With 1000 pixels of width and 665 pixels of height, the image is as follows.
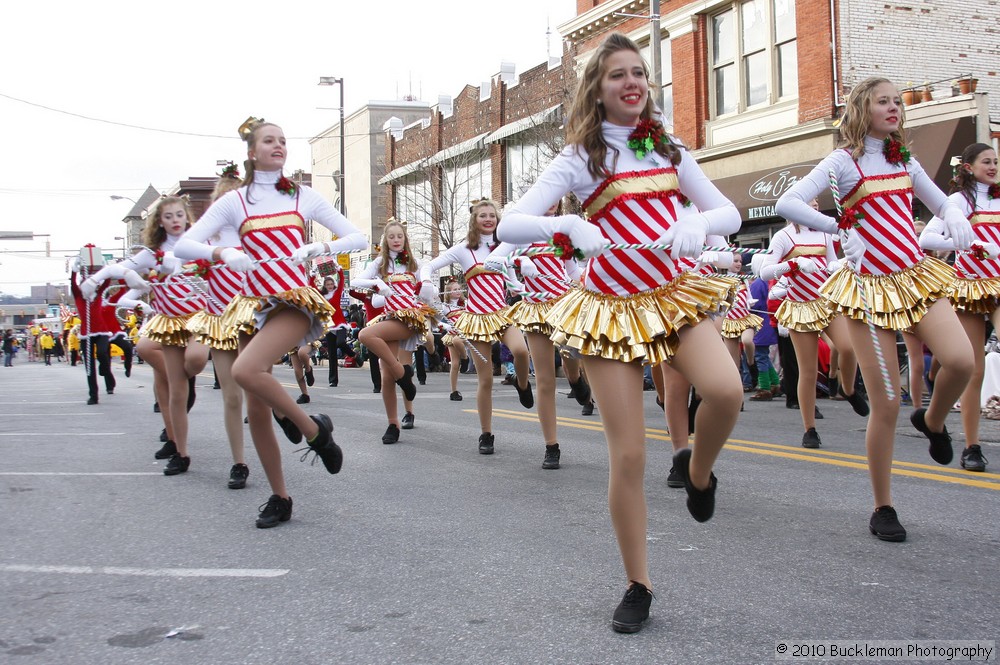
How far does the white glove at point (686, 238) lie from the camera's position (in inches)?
142

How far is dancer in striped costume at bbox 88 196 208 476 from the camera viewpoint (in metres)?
7.88

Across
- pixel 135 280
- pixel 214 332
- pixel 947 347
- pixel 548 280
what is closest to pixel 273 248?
pixel 214 332

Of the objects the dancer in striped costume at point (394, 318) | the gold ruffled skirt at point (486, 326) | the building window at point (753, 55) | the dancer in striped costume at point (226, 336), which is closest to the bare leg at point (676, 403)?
the gold ruffled skirt at point (486, 326)

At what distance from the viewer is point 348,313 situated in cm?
2586

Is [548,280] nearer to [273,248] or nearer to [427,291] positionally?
[427,291]

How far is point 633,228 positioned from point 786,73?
20.0 metres

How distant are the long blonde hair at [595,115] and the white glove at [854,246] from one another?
69.0 inches

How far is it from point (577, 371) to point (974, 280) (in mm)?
4535

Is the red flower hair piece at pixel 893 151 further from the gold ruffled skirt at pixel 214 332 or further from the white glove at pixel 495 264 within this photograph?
the gold ruffled skirt at pixel 214 332

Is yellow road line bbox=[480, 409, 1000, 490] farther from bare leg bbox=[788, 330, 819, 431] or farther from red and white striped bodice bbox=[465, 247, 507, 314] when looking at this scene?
red and white striped bodice bbox=[465, 247, 507, 314]

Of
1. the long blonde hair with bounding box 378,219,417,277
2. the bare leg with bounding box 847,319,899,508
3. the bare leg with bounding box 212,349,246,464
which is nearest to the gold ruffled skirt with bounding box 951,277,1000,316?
the bare leg with bounding box 847,319,899,508

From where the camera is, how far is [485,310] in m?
8.81

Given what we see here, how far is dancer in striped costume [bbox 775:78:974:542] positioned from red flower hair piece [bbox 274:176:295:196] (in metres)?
2.98

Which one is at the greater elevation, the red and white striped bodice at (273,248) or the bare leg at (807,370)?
the red and white striped bodice at (273,248)
